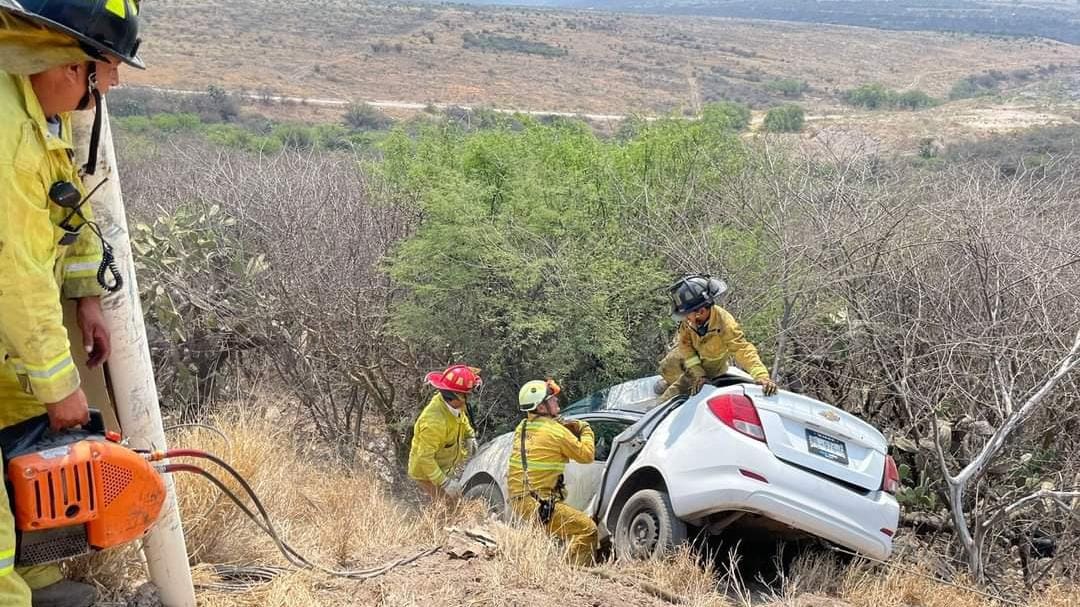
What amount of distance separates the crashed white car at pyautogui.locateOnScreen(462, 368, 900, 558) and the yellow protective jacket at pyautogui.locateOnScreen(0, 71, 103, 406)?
11.2 ft

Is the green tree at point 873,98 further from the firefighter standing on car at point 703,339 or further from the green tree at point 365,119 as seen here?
the firefighter standing on car at point 703,339

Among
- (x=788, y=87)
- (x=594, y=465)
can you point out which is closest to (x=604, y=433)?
(x=594, y=465)

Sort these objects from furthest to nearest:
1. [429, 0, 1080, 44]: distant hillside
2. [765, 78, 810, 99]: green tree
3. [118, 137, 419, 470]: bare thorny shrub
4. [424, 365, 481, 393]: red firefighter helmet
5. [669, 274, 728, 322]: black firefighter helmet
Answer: [429, 0, 1080, 44]: distant hillside → [765, 78, 810, 99]: green tree → [118, 137, 419, 470]: bare thorny shrub → [424, 365, 481, 393]: red firefighter helmet → [669, 274, 728, 322]: black firefighter helmet

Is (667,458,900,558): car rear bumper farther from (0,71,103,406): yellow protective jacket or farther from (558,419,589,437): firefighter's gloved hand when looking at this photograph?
(0,71,103,406): yellow protective jacket

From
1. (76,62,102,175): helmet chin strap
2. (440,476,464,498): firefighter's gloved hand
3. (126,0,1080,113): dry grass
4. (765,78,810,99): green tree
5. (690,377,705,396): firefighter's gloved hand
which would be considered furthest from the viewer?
(765,78,810,99): green tree

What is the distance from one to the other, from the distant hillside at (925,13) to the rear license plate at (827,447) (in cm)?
10647

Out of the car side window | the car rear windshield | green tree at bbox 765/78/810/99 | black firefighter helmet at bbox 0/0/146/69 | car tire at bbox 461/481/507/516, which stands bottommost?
green tree at bbox 765/78/810/99

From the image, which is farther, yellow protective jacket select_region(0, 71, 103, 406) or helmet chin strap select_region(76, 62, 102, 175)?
helmet chin strap select_region(76, 62, 102, 175)

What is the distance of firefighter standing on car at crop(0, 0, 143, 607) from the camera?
99.9 inches

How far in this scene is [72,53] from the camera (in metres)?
2.75

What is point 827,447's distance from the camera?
5074mm

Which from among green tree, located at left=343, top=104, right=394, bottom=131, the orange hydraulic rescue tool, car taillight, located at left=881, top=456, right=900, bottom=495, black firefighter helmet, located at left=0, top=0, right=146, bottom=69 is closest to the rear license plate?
car taillight, located at left=881, top=456, right=900, bottom=495

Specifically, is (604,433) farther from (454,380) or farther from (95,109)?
(95,109)

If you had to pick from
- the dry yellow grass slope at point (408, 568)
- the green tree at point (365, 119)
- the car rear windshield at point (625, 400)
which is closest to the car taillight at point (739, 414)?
the dry yellow grass slope at point (408, 568)
